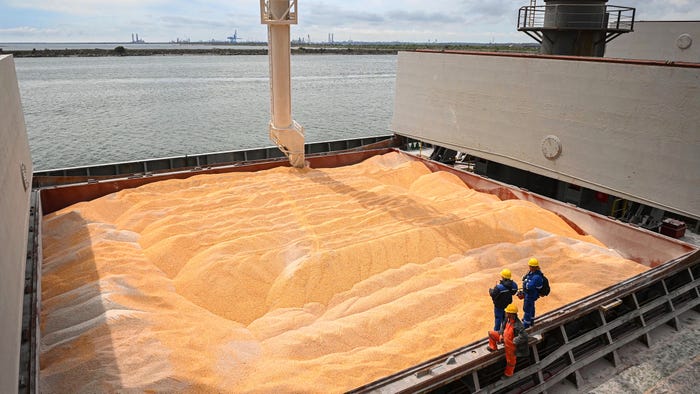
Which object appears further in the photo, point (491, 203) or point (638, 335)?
point (491, 203)

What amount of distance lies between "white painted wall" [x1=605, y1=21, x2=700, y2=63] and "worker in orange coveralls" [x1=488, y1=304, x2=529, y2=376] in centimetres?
1665

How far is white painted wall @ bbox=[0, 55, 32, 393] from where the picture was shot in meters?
3.94

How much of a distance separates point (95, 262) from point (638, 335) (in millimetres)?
8429

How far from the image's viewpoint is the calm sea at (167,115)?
1017 inches

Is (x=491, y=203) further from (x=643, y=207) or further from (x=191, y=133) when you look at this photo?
(x=191, y=133)

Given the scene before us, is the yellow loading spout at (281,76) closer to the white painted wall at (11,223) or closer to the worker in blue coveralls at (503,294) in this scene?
the white painted wall at (11,223)

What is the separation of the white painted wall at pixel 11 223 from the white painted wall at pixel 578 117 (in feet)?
37.3

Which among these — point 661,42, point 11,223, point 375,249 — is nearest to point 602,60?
point 375,249

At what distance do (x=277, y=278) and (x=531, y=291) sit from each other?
150 inches

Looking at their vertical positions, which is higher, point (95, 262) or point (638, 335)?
point (95, 262)

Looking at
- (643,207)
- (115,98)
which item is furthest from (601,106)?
(115,98)

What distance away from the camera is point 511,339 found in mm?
5199

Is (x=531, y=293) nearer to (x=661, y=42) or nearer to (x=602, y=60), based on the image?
(x=602, y=60)

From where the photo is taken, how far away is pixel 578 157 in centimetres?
1126
